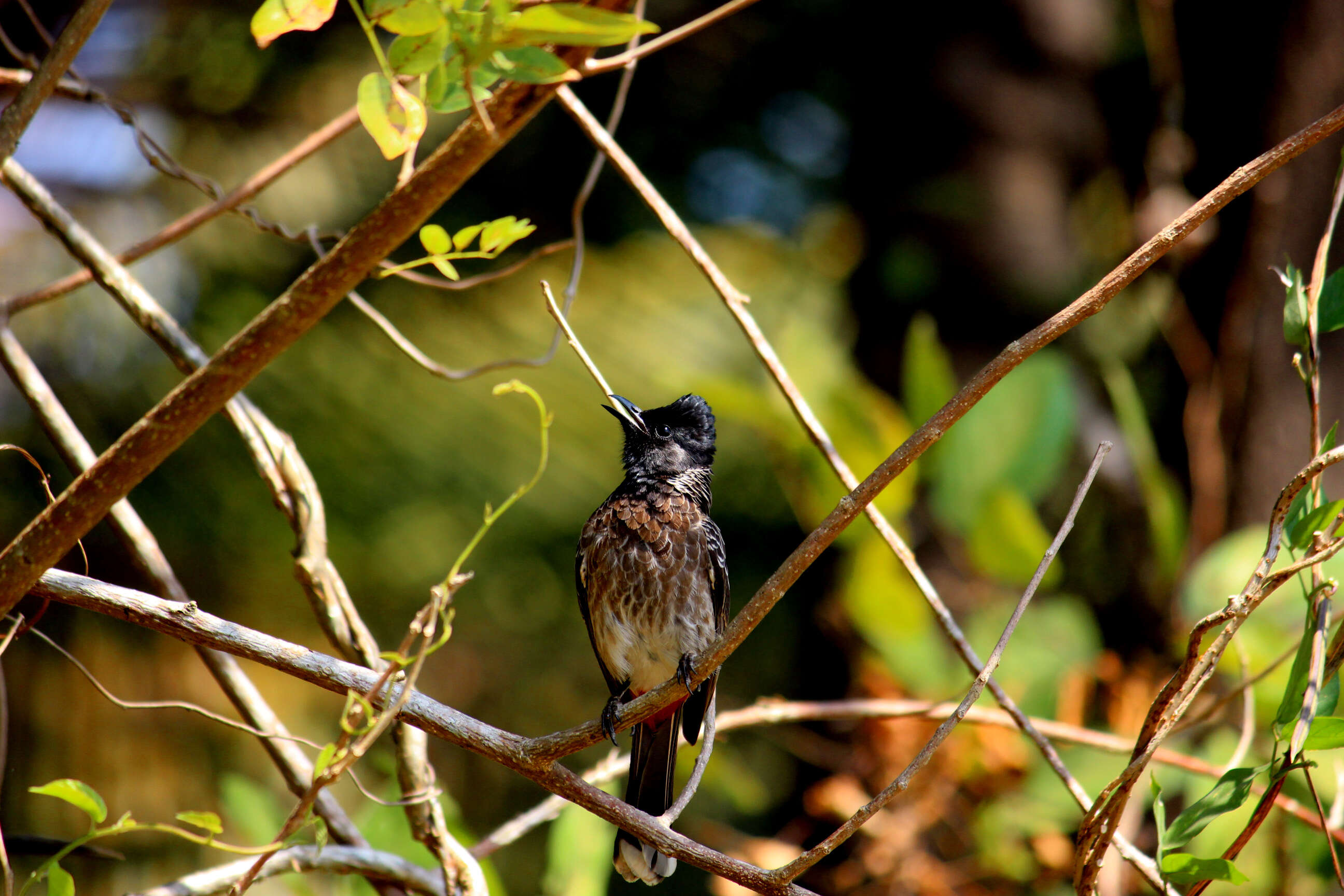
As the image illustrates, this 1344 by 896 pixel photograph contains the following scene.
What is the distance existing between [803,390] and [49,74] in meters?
2.03

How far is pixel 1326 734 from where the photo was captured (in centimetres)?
134

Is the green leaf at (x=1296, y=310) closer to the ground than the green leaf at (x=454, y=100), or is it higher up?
higher up

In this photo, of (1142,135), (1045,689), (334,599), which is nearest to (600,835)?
(334,599)

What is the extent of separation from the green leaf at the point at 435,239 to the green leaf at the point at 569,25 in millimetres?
419

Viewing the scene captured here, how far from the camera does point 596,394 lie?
4.55 meters

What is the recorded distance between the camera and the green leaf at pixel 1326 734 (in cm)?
132

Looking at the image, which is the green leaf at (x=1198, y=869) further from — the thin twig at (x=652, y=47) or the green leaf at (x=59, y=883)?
the green leaf at (x=59, y=883)

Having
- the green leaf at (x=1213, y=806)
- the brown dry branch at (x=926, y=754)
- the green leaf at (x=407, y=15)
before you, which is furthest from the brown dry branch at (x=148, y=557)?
the green leaf at (x=1213, y=806)

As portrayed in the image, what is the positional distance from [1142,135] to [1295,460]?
1.85 m

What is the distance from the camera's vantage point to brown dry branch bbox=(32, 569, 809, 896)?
1.24m

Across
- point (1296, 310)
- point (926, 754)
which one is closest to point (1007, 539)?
point (1296, 310)

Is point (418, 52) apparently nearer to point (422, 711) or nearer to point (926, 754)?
point (422, 711)

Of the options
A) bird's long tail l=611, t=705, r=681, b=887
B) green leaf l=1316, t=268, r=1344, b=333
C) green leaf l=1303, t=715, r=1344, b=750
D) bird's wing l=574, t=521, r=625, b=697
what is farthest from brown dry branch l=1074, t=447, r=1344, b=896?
bird's wing l=574, t=521, r=625, b=697

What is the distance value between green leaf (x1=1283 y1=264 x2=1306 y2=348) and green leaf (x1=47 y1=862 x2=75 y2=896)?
1806 mm
